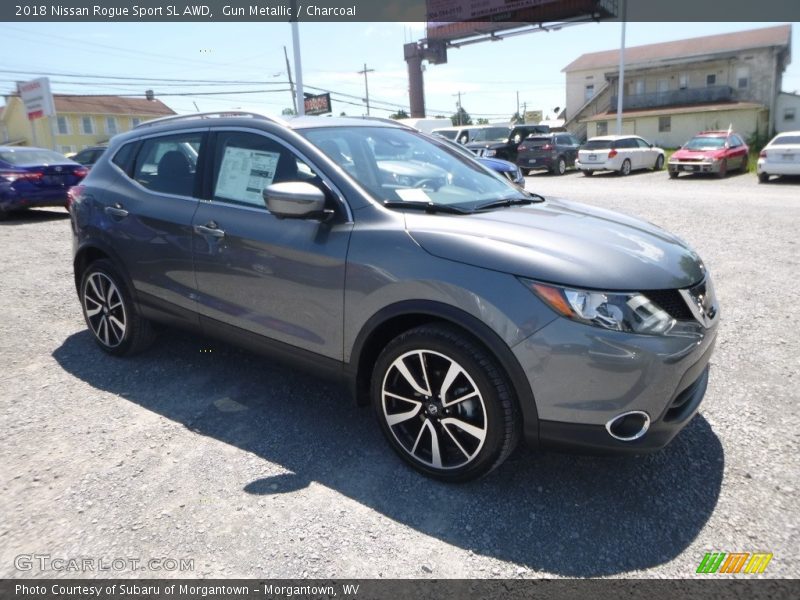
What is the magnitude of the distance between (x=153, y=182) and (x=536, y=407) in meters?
3.01

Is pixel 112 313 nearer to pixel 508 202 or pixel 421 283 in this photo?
pixel 421 283

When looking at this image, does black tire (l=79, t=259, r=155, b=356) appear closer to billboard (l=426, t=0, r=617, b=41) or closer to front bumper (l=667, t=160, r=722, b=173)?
front bumper (l=667, t=160, r=722, b=173)

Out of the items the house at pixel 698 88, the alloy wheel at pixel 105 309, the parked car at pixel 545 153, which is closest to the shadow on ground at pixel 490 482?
the alloy wheel at pixel 105 309

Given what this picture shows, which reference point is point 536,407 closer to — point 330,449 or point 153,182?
point 330,449

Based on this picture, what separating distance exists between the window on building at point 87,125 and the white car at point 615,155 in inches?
1943

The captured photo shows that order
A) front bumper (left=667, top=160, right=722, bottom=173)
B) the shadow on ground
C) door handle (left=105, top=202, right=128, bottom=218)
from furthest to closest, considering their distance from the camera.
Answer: front bumper (left=667, top=160, right=722, bottom=173) → door handle (left=105, top=202, right=128, bottom=218) → the shadow on ground

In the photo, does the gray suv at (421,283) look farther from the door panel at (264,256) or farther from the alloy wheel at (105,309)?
the alloy wheel at (105,309)

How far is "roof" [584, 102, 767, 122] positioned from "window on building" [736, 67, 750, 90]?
1785 mm

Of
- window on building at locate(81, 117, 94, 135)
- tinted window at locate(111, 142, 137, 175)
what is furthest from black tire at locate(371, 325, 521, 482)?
window on building at locate(81, 117, 94, 135)

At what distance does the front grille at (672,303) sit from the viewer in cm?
246

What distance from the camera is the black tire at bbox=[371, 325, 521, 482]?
2535 mm

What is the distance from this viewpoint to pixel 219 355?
4.46 metres

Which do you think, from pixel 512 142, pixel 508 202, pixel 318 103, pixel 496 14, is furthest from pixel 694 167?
pixel 318 103

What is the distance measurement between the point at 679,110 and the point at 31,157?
38.1 m
